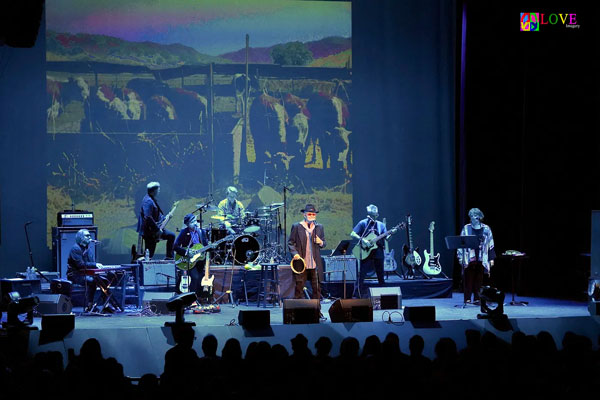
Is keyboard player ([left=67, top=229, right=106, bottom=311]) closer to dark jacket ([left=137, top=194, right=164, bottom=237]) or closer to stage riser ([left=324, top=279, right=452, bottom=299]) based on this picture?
dark jacket ([left=137, top=194, right=164, bottom=237])

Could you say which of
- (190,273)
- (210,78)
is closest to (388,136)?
(210,78)

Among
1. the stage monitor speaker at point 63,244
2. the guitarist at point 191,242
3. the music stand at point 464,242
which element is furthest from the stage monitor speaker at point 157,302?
the music stand at point 464,242

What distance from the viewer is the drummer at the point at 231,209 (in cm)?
1520

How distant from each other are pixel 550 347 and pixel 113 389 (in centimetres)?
Answer: 351

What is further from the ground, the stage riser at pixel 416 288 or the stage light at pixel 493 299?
the stage light at pixel 493 299

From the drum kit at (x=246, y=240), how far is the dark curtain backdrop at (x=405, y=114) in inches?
110

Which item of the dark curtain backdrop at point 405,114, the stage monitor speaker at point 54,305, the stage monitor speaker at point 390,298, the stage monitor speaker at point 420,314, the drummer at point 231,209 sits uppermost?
the dark curtain backdrop at point 405,114

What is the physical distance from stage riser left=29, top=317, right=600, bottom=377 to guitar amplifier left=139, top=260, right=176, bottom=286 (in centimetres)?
675

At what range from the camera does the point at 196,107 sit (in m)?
16.9

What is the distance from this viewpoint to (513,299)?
14500mm

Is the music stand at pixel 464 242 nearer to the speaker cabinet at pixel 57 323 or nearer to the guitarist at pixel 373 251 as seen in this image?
the guitarist at pixel 373 251

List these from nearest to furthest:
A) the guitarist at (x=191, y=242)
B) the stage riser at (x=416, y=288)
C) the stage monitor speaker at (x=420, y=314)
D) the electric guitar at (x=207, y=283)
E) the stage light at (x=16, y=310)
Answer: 1. the stage light at (x=16, y=310)
2. the stage monitor speaker at (x=420, y=314)
3. the guitarist at (x=191, y=242)
4. the electric guitar at (x=207, y=283)
5. the stage riser at (x=416, y=288)

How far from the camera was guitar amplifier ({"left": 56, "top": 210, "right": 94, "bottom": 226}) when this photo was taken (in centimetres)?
1500

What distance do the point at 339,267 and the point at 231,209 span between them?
8.13 ft
